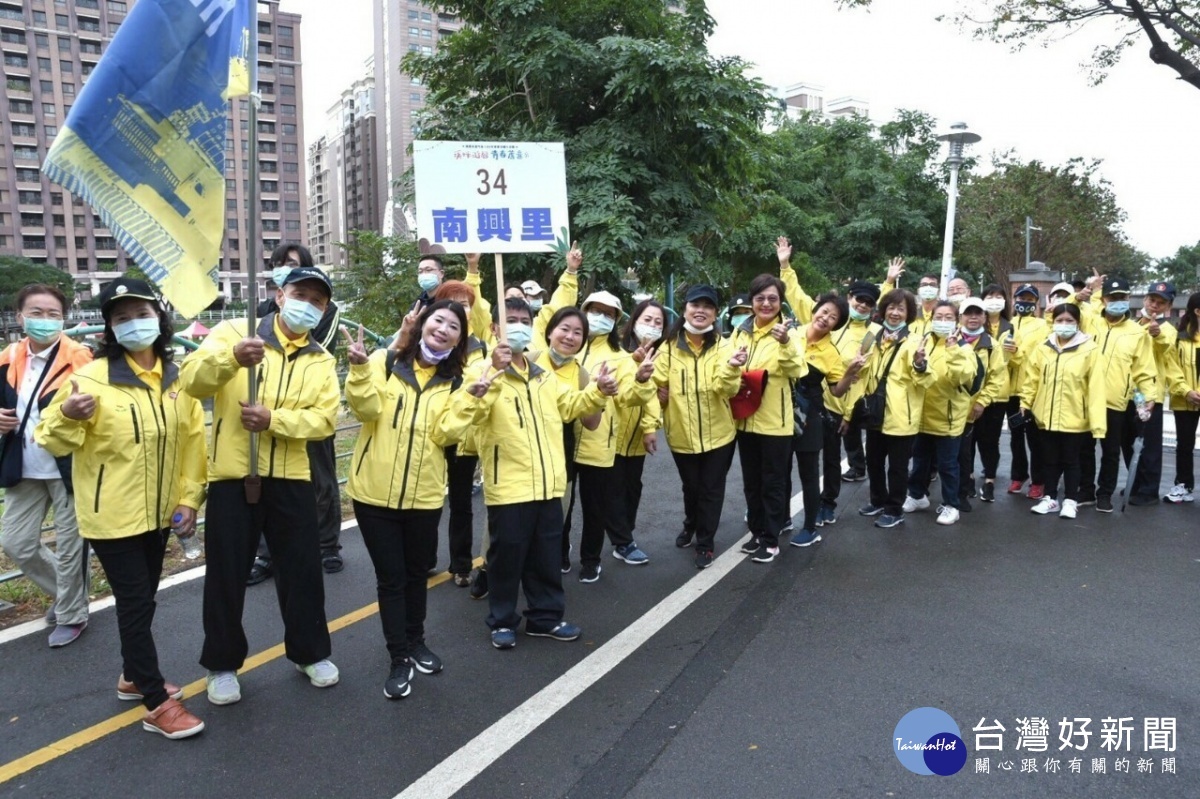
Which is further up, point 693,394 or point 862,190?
point 862,190

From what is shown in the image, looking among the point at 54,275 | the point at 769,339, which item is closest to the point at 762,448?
the point at 769,339

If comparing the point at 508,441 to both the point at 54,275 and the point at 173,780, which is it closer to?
the point at 173,780

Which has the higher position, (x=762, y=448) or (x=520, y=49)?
(x=520, y=49)

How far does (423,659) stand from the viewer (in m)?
3.94

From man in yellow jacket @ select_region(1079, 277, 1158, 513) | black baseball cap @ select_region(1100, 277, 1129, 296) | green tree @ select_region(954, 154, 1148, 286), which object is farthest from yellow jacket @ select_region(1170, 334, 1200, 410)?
green tree @ select_region(954, 154, 1148, 286)

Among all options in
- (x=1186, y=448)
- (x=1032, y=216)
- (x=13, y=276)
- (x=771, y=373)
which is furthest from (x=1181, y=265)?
(x=13, y=276)

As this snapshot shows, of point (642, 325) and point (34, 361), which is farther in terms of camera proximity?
point (642, 325)

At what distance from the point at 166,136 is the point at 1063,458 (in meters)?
6.92

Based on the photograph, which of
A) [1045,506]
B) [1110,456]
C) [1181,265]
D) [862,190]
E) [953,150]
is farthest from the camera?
[1181,265]

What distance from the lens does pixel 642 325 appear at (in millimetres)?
5160

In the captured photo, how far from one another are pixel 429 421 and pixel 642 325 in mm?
1821

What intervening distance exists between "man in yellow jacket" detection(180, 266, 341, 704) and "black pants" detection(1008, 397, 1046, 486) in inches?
241

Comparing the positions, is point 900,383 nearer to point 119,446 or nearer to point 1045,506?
point 1045,506

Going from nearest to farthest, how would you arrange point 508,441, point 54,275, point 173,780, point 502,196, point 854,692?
point 173,780 < point 854,692 < point 508,441 < point 502,196 < point 54,275
